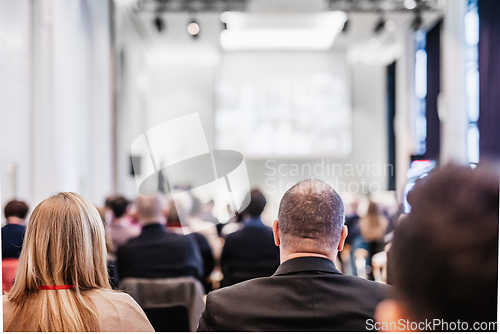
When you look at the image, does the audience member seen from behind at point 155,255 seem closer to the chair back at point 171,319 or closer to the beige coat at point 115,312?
the chair back at point 171,319

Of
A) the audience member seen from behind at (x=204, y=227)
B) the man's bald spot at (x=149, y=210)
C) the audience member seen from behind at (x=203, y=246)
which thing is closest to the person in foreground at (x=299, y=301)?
the man's bald spot at (x=149, y=210)

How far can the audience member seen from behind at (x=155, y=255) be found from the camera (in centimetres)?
278

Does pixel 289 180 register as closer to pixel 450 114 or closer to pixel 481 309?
pixel 481 309

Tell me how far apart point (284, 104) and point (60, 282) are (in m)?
6.02

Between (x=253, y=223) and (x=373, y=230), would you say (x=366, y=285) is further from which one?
(x=373, y=230)

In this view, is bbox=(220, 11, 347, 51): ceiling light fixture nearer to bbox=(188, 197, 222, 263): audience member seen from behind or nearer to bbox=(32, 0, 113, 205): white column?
bbox=(32, 0, 113, 205): white column

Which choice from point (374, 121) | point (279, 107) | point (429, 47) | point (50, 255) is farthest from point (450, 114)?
point (50, 255)

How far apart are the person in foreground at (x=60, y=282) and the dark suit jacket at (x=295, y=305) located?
0.33m

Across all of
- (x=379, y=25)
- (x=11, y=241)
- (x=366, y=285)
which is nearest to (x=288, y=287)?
(x=366, y=285)

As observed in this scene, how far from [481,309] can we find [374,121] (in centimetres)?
740

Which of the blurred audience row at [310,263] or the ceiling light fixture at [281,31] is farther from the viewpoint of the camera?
the ceiling light fixture at [281,31]

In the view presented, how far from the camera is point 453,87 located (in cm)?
580

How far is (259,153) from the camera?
685 cm

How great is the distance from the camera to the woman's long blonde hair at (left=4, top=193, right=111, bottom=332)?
1.33 metres
